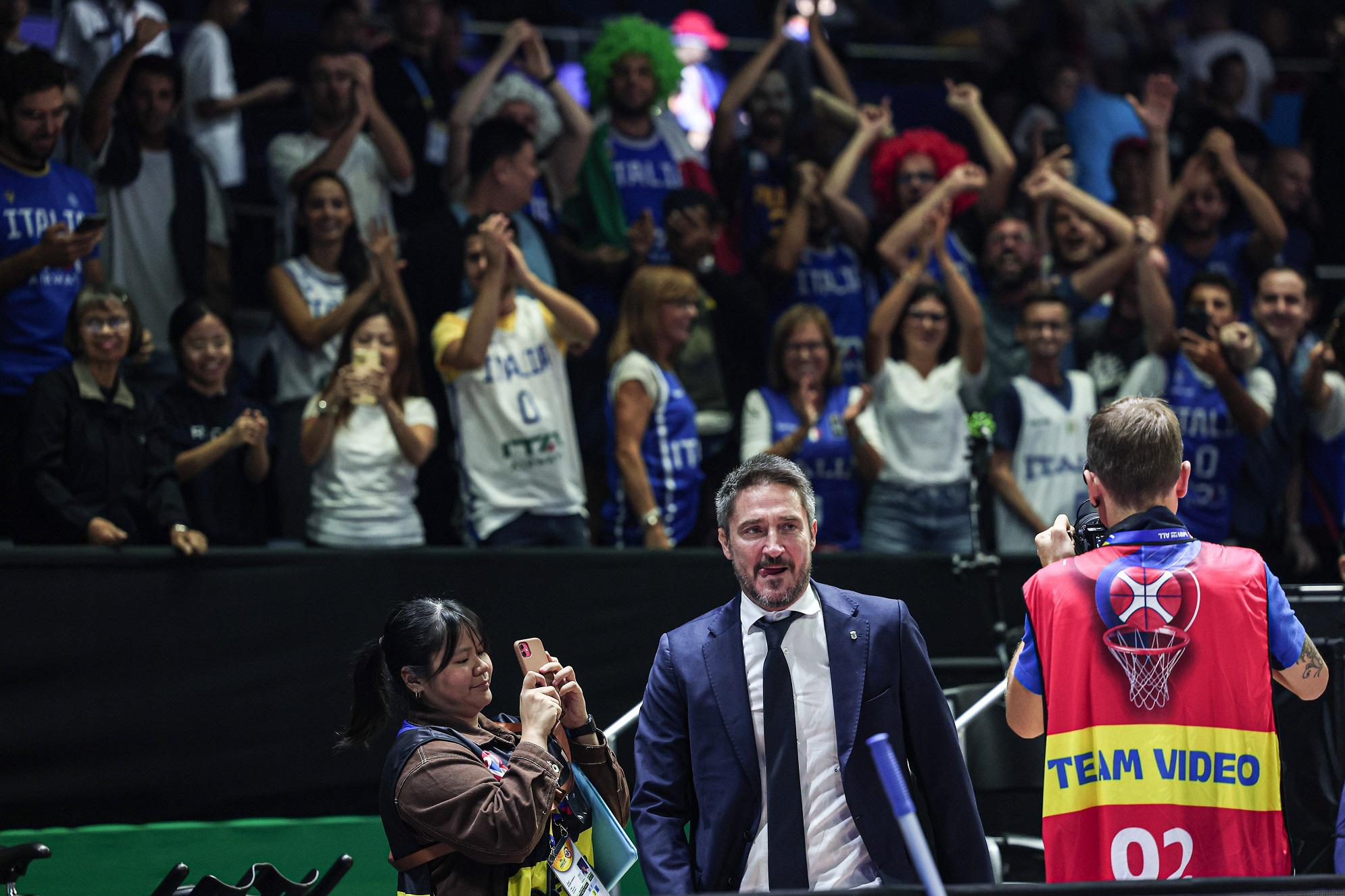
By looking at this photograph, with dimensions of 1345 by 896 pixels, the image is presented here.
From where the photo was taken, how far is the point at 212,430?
6539 millimetres

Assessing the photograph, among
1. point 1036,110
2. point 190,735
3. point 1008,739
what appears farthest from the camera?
point 1036,110

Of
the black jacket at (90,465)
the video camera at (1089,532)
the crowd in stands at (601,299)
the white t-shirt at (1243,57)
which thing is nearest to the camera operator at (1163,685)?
the video camera at (1089,532)

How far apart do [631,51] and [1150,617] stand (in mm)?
5817

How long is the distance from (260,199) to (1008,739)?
5640 millimetres

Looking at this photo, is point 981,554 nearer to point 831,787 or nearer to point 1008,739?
point 1008,739

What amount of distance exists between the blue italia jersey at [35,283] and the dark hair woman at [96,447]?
0.37 meters

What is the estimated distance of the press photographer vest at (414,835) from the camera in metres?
3.49

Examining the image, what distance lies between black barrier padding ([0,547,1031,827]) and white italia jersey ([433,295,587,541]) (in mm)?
612

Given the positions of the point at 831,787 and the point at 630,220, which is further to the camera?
the point at 630,220


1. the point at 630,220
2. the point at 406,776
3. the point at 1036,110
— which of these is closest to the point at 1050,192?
the point at 1036,110

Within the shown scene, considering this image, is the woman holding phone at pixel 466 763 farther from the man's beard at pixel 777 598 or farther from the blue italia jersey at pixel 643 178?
the blue italia jersey at pixel 643 178

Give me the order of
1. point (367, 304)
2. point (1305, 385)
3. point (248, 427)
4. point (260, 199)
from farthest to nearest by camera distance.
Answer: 1. point (260, 199)
2. point (1305, 385)
3. point (367, 304)
4. point (248, 427)

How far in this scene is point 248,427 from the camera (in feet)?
20.5

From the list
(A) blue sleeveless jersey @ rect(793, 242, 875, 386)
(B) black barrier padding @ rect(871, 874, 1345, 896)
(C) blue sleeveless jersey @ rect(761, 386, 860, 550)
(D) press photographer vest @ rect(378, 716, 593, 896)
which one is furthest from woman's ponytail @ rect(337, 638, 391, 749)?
(A) blue sleeveless jersey @ rect(793, 242, 875, 386)
